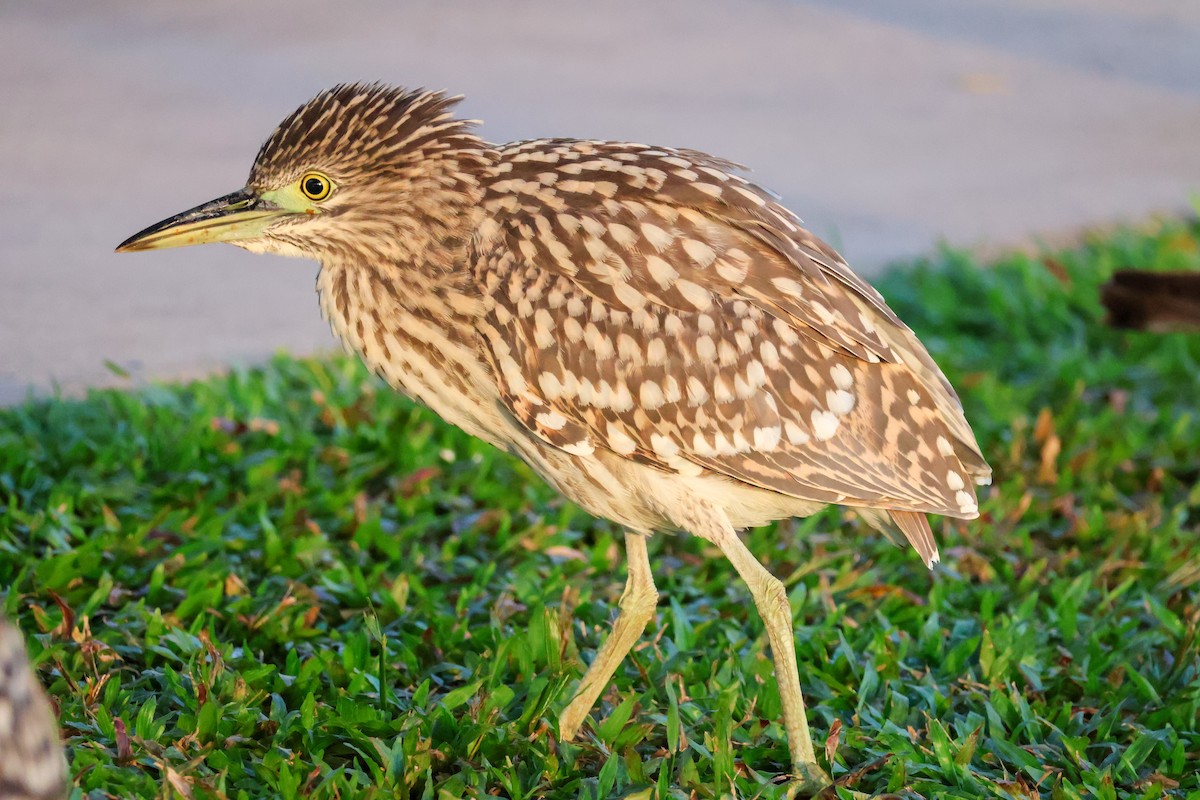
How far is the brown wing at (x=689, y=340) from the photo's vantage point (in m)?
3.98

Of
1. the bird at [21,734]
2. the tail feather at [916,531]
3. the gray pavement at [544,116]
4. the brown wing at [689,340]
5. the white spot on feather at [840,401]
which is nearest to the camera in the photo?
the bird at [21,734]

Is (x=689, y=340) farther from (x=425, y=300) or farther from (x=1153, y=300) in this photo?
(x=1153, y=300)

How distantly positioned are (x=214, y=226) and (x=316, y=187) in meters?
0.28

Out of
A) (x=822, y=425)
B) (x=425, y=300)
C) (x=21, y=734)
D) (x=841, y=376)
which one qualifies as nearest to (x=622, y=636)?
(x=822, y=425)

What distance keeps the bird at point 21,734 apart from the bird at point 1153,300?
480 cm

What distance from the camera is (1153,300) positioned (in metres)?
6.41

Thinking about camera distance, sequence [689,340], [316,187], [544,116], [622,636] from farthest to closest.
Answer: [544,116], [622,636], [316,187], [689,340]

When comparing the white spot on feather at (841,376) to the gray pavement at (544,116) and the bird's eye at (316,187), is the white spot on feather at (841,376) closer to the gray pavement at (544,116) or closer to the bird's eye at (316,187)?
the bird's eye at (316,187)

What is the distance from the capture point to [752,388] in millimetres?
4043

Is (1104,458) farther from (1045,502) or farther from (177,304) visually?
(177,304)

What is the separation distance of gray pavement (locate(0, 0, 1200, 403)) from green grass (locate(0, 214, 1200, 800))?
1.14 meters

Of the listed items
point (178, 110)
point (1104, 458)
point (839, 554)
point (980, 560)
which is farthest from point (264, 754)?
point (178, 110)

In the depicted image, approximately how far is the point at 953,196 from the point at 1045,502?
4.10 m

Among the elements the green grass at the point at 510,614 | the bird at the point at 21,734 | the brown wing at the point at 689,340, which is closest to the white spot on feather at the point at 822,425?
the brown wing at the point at 689,340
